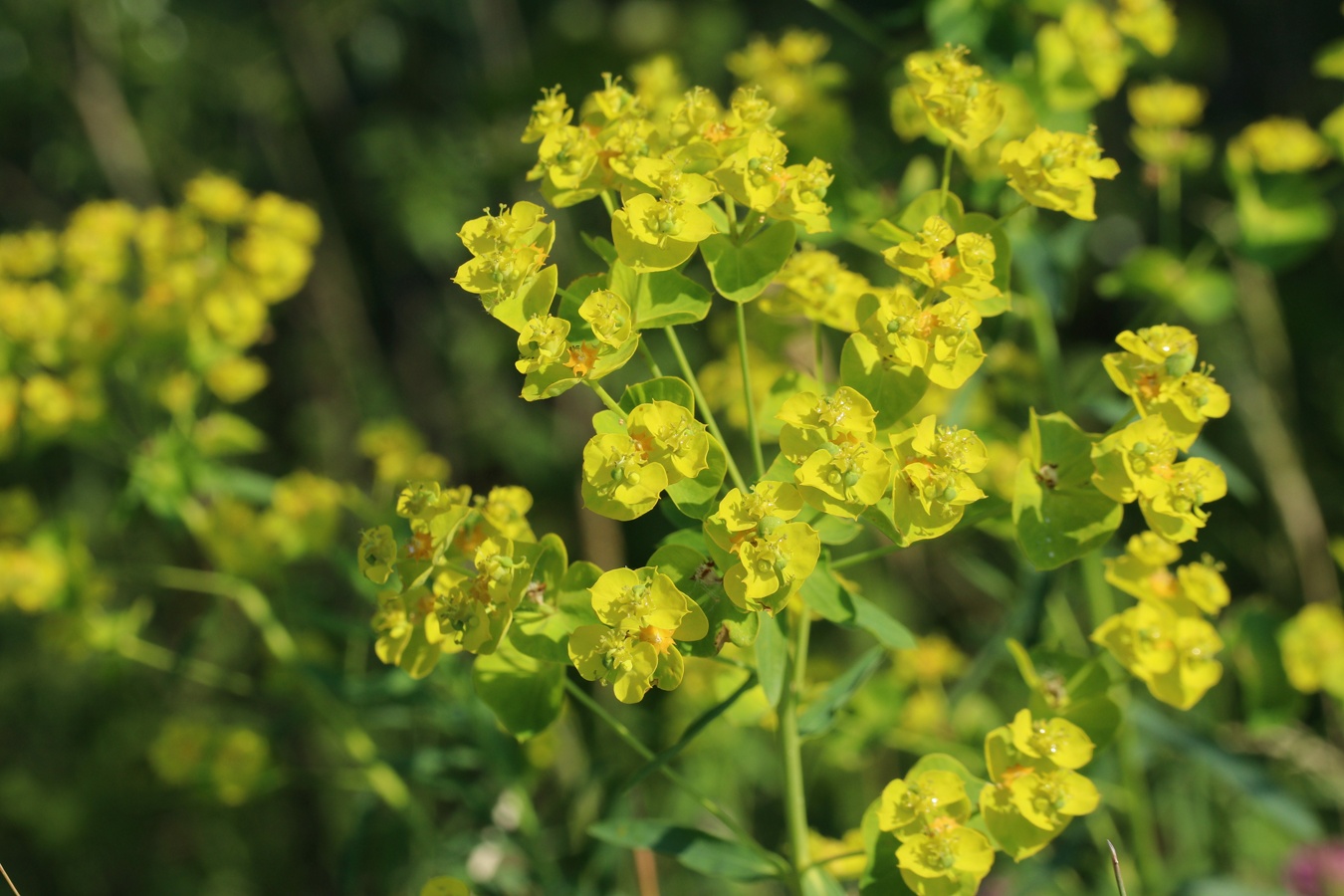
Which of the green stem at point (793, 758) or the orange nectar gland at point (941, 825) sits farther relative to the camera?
the green stem at point (793, 758)

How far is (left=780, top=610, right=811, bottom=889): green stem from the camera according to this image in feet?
4.31

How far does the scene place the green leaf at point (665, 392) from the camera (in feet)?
3.82

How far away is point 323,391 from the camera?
4547 mm

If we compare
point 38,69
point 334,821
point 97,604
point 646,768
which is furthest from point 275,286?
point 38,69

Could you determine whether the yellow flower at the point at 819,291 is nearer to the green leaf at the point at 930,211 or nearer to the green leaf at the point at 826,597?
the green leaf at the point at 930,211

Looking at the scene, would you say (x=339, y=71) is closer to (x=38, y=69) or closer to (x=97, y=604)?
(x=38, y=69)

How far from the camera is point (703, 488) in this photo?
3.91 feet

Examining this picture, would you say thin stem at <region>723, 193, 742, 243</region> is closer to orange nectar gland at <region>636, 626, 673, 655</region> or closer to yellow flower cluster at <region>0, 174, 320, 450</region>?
orange nectar gland at <region>636, 626, 673, 655</region>

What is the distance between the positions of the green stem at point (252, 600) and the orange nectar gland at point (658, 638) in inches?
51.5

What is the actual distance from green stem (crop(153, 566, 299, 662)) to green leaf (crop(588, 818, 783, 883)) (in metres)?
1.07

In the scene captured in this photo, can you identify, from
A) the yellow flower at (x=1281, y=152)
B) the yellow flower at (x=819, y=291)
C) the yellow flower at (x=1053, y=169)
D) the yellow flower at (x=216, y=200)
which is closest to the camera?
the yellow flower at (x=1053, y=169)

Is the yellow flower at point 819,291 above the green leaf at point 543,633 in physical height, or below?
above

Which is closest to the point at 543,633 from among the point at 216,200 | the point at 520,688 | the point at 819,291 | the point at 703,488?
the point at 520,688

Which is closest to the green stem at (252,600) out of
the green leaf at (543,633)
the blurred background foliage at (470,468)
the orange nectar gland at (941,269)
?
the blurred background foliage at (470,468)
